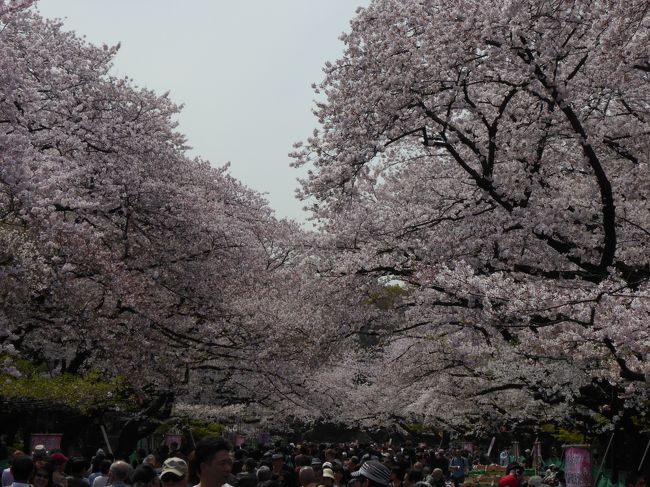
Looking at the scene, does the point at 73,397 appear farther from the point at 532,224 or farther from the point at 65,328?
the point at 532,224

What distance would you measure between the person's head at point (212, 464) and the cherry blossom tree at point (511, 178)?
21.7 feet

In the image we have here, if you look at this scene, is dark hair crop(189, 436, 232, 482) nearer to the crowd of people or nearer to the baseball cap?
the crowd of people

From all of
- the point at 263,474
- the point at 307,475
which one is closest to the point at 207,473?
the point at 307,475

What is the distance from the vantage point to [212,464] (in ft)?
17.8

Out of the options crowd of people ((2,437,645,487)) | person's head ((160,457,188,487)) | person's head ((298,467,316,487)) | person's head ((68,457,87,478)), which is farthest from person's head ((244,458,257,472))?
person's head ((160,457,188,487))

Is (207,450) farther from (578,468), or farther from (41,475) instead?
(578,468)

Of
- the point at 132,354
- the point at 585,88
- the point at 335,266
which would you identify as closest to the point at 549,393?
the point at 335,266

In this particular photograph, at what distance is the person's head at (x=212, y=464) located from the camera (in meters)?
5.42

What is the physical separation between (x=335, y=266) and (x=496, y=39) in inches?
287

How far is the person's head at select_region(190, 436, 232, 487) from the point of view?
5422mm

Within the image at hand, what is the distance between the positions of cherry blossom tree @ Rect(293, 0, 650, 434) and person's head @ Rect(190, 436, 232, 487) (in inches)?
261

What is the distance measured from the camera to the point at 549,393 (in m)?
18.9

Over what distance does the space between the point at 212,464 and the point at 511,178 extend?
1126 centimetres

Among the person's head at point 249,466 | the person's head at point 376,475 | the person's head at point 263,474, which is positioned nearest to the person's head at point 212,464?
the person's head at point 376,475
